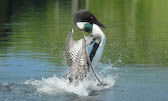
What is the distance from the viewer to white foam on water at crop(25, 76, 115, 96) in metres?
12.2

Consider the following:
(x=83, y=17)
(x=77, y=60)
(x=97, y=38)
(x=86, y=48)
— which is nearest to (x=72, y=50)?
(x=77, y=60)

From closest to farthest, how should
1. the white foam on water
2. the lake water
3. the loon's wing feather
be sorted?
the lake water
the white foam on water
the loon's wing feather

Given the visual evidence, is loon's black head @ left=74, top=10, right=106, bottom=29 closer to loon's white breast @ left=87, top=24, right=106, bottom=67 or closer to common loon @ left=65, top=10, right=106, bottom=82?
common loon @ left=65, top=10, right=106, bottom=82

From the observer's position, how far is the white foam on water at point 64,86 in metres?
12.2

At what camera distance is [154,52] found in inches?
761

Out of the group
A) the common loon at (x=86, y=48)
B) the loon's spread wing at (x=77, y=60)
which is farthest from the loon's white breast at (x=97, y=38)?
the loon's spread wing at (x=77, y=60)

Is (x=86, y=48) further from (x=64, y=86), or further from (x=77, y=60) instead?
(x=64, y=86)

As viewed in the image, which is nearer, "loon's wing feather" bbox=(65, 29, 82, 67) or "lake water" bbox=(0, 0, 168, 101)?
"lake water" bbox=(0, 0, 168, 101)

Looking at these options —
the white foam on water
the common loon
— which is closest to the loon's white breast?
the common loon

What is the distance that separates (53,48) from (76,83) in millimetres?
8701

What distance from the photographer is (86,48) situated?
12.2 m

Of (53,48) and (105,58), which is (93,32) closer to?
(105,58)

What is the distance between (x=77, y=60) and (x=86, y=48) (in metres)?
0.41

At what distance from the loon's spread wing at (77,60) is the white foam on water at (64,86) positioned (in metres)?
0.20
